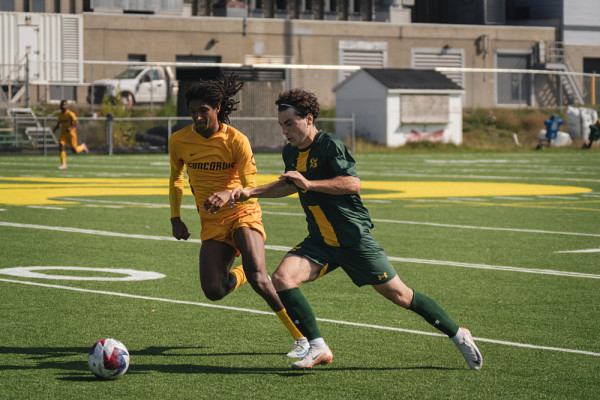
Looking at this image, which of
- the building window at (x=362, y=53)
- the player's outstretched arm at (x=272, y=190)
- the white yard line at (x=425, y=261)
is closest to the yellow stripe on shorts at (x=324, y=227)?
the player's outstretched arm at (x=272, y=190)

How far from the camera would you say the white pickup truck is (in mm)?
42125

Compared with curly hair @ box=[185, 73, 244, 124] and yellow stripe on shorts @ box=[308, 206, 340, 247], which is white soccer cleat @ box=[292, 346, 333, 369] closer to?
yellow stripe on shorts @ box=[308, 206, 340, 247]

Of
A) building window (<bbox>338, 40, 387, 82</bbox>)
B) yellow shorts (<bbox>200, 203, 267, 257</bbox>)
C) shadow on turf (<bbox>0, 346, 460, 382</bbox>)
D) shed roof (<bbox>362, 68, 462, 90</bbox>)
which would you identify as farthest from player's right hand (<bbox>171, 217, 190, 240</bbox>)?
building window (<bbox>338, 40, 387, 82</bbox>)

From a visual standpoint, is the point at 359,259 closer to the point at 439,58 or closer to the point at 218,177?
the point at 218,177

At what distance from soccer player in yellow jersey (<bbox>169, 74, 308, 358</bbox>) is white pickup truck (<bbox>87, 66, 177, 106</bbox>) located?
33.8 metres

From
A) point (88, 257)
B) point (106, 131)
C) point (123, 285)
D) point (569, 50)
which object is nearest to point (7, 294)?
point (123, 285)

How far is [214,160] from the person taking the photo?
768cm

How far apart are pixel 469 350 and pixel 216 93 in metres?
2.46

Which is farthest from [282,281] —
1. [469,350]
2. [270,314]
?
[270,314]

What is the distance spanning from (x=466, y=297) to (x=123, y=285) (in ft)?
10.1

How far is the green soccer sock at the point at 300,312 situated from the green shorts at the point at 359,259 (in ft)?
0.84

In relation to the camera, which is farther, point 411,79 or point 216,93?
point 411,79

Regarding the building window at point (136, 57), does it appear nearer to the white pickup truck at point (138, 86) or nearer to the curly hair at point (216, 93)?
the white pickup truck at point (138, 86)

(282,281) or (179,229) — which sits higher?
(179,229)
